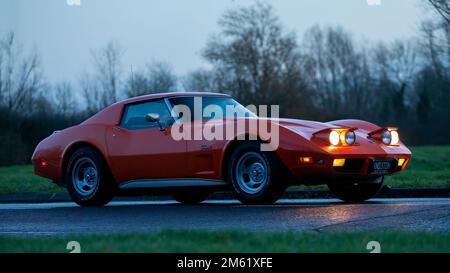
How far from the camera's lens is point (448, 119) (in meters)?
63.0

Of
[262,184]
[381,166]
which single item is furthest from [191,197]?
[381,166]

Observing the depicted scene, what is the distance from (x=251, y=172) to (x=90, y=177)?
251 cm

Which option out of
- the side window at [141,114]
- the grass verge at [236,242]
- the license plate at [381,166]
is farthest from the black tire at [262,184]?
the grass verge at [236,242]

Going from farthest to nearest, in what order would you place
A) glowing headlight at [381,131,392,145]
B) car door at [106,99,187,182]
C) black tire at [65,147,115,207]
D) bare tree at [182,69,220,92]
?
bare tree at [182,69,220,92]
black tire at [65,147,115,207]
car door at [106,99,187,182]
glowing headlight at [381,131,392,145]

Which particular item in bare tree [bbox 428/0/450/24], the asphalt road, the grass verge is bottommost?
the asphalt road

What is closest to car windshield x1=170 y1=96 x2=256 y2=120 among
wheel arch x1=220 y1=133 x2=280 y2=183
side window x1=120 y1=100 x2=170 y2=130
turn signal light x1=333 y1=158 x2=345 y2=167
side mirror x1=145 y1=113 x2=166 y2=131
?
side window x1=120 y1=100 x2=170 y2=130

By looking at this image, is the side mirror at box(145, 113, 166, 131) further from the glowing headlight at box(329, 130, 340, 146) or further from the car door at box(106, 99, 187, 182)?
the glowing headlight at box(329, 130, 340, 146)

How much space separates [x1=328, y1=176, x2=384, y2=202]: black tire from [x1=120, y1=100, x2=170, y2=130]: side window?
2308mm

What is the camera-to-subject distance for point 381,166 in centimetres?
920

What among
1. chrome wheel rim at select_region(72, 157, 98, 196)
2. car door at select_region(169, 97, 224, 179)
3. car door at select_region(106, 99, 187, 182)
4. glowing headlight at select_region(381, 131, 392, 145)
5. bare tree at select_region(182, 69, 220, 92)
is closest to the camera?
car door at select_region(169, 97, 224, 179)

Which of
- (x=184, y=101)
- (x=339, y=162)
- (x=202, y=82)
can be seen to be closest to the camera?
(x=339, y=162)

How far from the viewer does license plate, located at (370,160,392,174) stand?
912 centimetres

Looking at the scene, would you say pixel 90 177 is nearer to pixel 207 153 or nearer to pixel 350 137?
pixel 207 153

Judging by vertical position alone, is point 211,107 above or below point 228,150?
above
